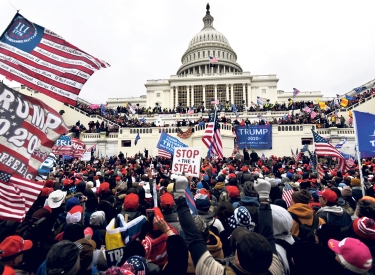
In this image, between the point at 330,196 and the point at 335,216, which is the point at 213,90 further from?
the point at 335,216

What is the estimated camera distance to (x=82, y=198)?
577 cm

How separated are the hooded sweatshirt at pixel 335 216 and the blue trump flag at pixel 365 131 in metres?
3.77

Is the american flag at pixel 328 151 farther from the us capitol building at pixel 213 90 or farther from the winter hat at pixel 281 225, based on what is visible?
the us capitol building at pixel 213 90

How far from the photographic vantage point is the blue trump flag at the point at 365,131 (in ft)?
23.9

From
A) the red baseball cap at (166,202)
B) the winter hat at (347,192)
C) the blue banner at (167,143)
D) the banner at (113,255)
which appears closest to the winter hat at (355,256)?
the red baseball cap at (166,202)

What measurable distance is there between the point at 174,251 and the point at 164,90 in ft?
207

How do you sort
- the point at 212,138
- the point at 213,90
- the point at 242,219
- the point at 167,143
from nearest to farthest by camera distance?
1. the point at 242,219
2. the point at 212,138
3. the point at 167,143
4. the point at 213,90

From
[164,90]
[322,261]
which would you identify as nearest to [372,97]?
[322,261]

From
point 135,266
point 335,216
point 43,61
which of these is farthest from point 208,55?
point 135,266

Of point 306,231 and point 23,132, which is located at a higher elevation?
point 23,132

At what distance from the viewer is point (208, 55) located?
82625mm

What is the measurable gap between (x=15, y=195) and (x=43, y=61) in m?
2.99

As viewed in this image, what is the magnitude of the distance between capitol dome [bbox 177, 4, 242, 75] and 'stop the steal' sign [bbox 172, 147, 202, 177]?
69.6 m

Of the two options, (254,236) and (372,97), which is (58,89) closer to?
(254,236)
